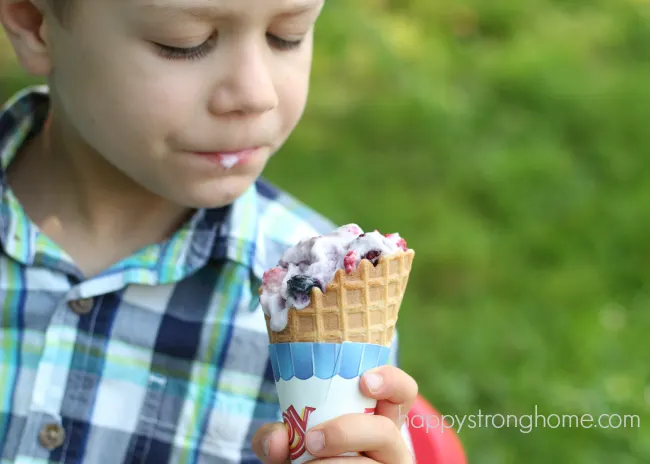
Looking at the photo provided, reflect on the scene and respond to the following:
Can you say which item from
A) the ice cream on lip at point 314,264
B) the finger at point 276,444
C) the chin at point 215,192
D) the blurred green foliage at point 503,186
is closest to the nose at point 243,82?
the chin at point 215,192

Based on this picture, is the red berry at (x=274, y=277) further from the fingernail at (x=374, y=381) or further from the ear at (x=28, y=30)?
the ear at (x=28, y=30)

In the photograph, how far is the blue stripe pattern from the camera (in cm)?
148

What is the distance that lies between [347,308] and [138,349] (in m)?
0.61

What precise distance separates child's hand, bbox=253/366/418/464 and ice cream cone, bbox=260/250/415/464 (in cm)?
2

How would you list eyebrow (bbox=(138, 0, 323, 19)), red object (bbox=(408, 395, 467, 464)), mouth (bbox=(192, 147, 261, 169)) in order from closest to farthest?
eyebrow (bbox=(138, 0, 323, 19)) < mouth (bbox=(192, 147, 261, 169)) < red object (bbox=(408, 395, 467, 464))

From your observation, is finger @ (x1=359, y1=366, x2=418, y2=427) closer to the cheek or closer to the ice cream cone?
the ice cream cone

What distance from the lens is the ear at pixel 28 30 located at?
1808mm

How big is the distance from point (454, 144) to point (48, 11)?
2.49 m

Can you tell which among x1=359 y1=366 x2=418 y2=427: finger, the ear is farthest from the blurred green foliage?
the ear

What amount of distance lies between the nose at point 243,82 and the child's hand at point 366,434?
19.8 inches

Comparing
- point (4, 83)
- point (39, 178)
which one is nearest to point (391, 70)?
point (4, 83)

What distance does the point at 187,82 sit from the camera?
5.30 ft

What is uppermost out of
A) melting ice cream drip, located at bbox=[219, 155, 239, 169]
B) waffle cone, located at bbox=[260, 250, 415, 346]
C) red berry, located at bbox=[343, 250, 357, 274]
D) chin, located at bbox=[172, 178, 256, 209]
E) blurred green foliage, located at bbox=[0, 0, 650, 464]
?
blurred green foliage, located at bbox=[0, 0, 650, 464]

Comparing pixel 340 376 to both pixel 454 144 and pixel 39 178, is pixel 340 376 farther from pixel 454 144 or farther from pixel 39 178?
pixel 454 144
